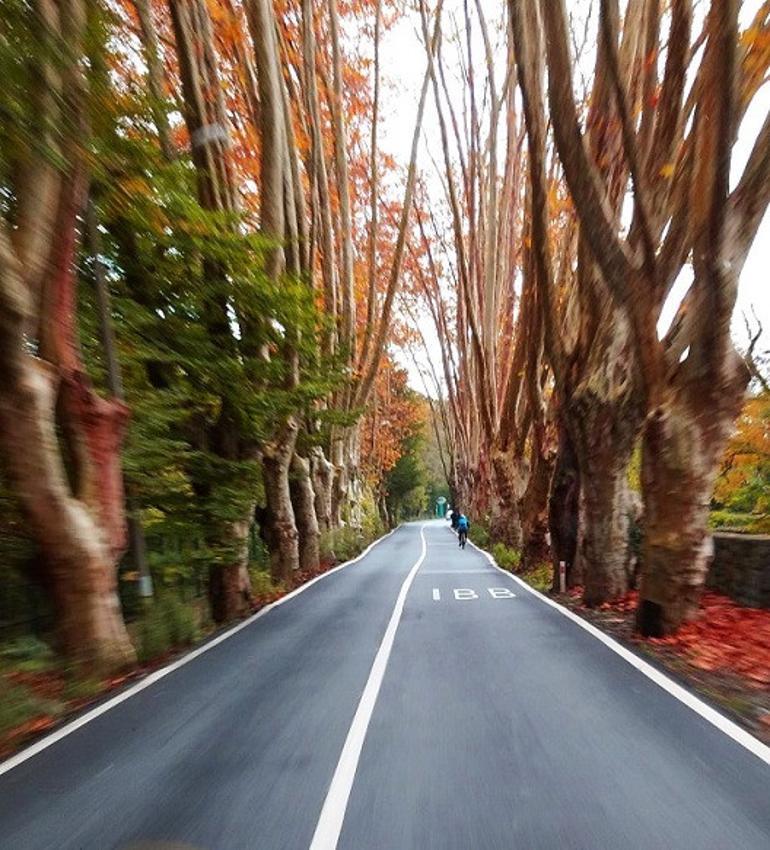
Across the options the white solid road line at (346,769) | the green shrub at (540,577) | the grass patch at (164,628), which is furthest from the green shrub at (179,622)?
the green shrub at (540,577)

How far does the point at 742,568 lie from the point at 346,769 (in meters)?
8.13

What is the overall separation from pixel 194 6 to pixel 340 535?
1991 cm

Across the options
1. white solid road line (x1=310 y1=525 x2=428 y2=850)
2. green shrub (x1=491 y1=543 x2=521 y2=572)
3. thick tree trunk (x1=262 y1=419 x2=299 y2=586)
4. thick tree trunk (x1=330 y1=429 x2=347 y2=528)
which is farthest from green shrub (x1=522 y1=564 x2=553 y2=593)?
thick tree trunk (x1=330 y1=429 x2=347 y2=528)

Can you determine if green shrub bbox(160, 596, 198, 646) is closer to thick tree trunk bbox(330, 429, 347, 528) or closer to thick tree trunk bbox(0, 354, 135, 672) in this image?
thick tree trunk bbox(0, 354, 135, 672)

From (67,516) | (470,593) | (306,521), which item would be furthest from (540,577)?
(67,516)

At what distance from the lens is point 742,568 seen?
33.9ft

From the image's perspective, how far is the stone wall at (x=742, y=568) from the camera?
962cm

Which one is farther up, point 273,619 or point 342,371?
point 342,371

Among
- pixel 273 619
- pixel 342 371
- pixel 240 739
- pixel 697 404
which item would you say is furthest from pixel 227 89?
pixel 240 739

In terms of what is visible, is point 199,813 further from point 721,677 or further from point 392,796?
point 721,677

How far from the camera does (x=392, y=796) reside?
4043mm

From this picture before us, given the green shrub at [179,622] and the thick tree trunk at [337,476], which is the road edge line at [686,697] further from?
the thick tree trunk at [337,476]

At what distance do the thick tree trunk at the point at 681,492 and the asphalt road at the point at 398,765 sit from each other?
125 centimetres

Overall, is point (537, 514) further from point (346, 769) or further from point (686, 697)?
point (346, 769)
